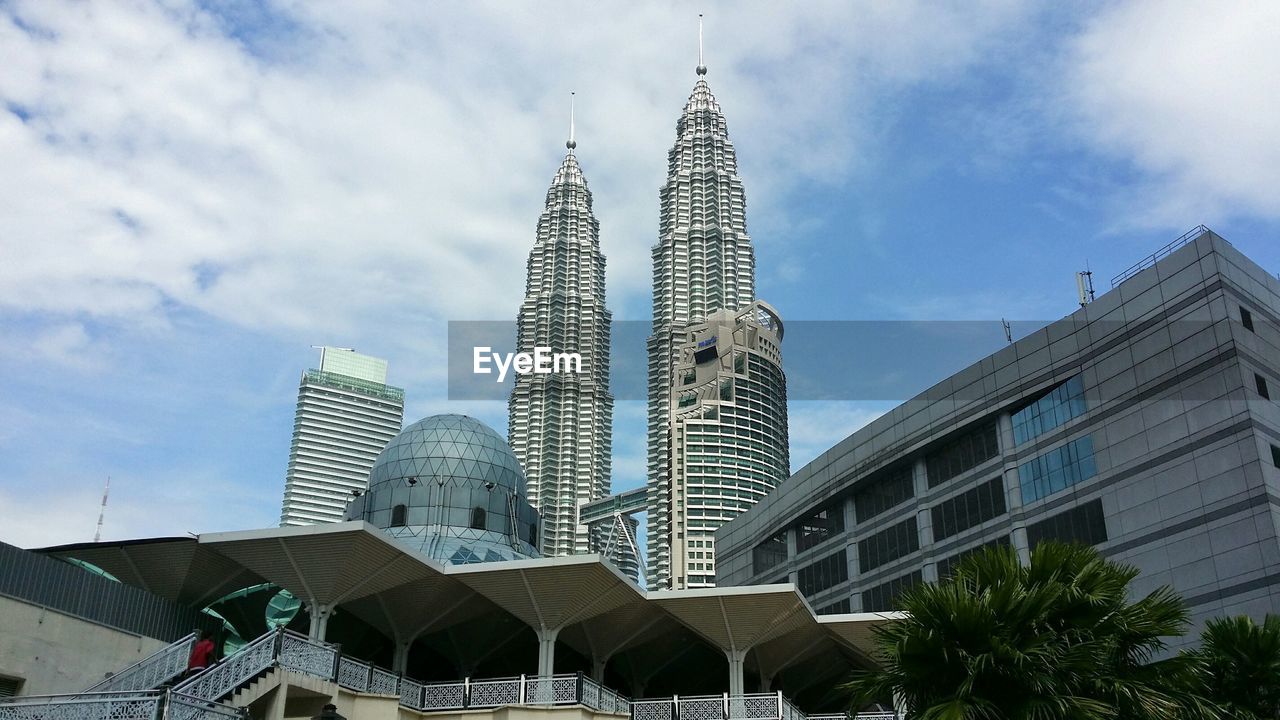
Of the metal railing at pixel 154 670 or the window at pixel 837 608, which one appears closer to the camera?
the metal railing at pixel 154 670

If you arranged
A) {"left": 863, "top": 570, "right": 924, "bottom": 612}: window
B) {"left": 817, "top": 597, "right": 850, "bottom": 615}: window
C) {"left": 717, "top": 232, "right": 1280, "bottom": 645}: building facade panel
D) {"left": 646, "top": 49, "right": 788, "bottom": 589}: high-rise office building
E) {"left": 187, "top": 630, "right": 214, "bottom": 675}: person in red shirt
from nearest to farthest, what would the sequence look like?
{"left": 187, "top": 630, "right": 214, "bottom": 675}: person in red shirt
{"left": 717, "top": 232, "right": 1280, "bottom": 645}: building facade panel
{"left": 863, "top": 570, "right": 924, "bottom": 612}: window
{"left": 817, "top": 597, "right": 850, "bottom": 615}: window
{"left": 646, "top": 49, "right": 788, "bottom": 589}: high-rise office building

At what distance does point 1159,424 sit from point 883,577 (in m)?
22.8

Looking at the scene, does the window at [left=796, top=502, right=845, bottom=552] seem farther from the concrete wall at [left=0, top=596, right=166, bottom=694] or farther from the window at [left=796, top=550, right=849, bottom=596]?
the concrete wall at [left=0, top=596, right=166, bottom=694]

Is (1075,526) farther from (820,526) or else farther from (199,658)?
(199,658)

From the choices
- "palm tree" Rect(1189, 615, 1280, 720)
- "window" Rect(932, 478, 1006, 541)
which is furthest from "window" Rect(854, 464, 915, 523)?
"palm tree" Rect(1189, 615, 1280, 720)

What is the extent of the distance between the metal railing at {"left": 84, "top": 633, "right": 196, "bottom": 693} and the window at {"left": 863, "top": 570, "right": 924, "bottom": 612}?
147 feet

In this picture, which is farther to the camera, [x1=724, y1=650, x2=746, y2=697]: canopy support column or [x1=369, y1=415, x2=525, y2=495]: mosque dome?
[x1=369, y1=415, x2=525, y2=495]: mosque dome

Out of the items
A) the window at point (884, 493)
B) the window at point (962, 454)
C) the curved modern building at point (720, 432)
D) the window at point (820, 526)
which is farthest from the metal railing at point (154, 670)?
the curved modern building at point (720, 432)

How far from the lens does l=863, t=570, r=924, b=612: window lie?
63.4 meters

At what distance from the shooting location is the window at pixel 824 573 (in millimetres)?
70750

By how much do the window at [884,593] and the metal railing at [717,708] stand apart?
2630 centimetres

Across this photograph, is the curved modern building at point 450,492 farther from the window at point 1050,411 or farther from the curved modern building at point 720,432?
the curved modern building at point 720,432

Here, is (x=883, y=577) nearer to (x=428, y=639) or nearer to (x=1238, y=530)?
(x=1238, y=530)

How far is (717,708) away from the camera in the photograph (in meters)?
37.6
